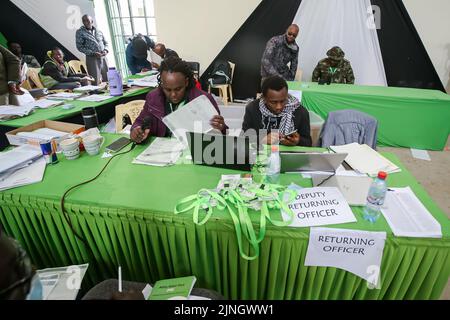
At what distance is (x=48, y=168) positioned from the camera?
1359 millimetres

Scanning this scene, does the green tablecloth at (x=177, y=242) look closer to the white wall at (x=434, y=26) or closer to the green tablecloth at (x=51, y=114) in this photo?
the green tablecloth at (x=51, y=114)

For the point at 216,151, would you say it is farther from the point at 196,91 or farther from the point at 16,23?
the point at 16,23

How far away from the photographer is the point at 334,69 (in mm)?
3881

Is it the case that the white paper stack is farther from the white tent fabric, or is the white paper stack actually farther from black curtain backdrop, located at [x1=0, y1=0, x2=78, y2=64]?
black curtain backdrop, located at [x1=0, y1=0, x2=78, y2=64]

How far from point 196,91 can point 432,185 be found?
8.28 ft

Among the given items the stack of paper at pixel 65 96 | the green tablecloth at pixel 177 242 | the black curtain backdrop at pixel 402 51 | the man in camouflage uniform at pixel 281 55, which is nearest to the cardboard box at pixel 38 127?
the green tablecloth at pixel 177 242

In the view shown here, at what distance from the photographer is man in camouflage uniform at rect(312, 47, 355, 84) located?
152 inches

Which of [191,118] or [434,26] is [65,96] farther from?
[434,26]

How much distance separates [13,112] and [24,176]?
1.21 metres

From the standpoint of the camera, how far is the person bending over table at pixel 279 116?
169 cm

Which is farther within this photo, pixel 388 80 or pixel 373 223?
pixel 388 80

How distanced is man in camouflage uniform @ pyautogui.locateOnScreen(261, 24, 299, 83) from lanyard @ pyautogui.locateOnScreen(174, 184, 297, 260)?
3.26 metres
